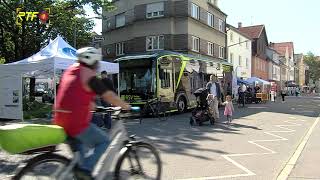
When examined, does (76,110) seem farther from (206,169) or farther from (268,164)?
(268,164)

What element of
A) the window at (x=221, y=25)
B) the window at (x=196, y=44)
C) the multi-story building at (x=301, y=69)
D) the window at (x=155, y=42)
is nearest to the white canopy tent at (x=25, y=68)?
the window at (x=155, y=42)

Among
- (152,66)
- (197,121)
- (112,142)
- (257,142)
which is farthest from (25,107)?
(112,142)

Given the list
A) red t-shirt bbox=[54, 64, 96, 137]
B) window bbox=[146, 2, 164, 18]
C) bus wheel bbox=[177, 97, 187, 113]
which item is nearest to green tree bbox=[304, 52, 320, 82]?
window bbox=[146, 2, 164, 18]

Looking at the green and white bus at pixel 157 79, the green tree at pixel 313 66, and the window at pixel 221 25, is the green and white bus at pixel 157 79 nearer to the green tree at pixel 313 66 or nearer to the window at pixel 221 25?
the window at pixel 221 25

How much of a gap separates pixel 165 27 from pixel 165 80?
58.1 feet

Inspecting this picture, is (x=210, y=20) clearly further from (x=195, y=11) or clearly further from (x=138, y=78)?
(x=138, y=78)

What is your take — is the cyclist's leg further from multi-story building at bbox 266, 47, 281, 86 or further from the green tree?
the green tree

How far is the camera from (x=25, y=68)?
17.9 meters

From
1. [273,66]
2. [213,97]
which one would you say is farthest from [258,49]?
[213,97]

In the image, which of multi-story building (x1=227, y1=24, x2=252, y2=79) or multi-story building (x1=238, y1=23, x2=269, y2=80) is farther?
multi-story building (x1=238, y1=23, x2=269, y2=80)

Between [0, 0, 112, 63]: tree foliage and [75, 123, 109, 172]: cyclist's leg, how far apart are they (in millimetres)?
26614

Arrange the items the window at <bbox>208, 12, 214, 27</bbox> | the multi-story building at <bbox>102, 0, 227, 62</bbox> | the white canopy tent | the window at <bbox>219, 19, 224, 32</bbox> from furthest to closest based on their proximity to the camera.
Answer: the window at <bbox>219, 19, 224, 32</bbox>, the window at <bbox>208, 12, 214, 27</bbox>, the multi-story building at <bbox>102, 0, 227, 62</bbox>, the white canopy tent

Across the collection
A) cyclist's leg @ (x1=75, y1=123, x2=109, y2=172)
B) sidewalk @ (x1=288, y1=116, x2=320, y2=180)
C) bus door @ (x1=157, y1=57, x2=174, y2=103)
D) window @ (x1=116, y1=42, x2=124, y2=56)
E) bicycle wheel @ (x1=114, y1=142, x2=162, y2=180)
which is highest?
window @ (x1=116, y1=42, x2=124, y2=56)

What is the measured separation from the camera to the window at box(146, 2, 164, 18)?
39.7 meters
